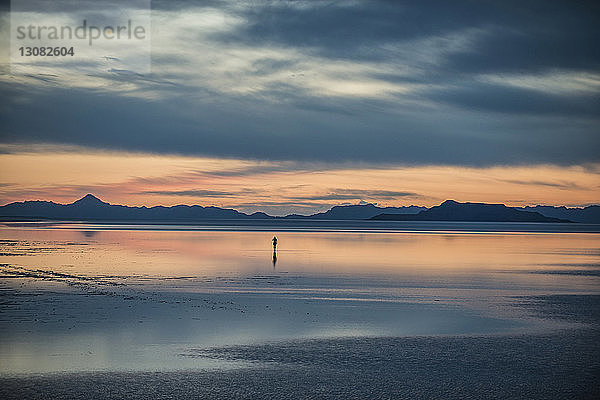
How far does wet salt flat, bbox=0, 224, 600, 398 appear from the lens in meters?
13.2

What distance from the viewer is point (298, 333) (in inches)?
709

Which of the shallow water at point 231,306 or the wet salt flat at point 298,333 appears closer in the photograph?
the wet salt flat at point 298,333

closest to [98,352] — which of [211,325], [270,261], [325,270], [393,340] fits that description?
[211,325]

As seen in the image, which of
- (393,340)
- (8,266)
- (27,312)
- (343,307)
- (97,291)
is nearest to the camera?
(393,340)

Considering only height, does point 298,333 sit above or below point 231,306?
below

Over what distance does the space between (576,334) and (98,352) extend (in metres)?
13.7

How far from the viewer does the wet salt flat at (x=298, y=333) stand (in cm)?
1318

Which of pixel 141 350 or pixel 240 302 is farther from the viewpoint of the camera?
pixel 240 302

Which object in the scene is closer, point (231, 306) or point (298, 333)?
point (298, 333)

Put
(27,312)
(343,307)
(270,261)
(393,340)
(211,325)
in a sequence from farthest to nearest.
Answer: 1. (270,261)
2. (343,307)
3. (27,312)
4. (211,325)
5. (393,340)

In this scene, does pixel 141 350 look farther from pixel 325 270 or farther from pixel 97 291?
pixel 325 270

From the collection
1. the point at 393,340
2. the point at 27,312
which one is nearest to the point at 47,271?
the point at 27,312

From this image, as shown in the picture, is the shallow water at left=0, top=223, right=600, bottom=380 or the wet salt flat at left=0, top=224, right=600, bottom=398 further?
the shallow water at left=0, top=223, right=600, bottom=380

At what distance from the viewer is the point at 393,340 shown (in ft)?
56.6
